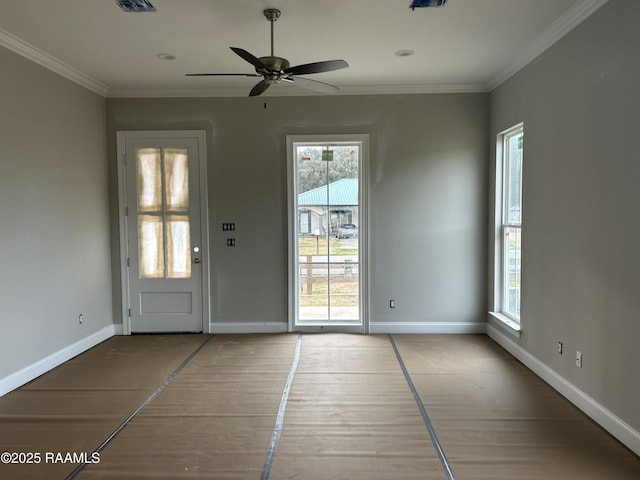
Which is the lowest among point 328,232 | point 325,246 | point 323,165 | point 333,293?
point 333,293

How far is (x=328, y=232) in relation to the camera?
195 inches

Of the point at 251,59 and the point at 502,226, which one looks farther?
the point at 502,226

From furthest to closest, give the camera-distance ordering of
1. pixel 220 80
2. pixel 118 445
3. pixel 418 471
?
pixel 220 80 → pixel 118 445 → pixel 418 471

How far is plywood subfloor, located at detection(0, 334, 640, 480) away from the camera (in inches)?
91.3

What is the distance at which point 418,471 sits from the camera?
7.43 ft

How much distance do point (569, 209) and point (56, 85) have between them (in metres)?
4.57

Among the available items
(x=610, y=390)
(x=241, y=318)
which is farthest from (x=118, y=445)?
(x=610, y=390)

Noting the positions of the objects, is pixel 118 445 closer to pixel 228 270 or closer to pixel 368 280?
pixel 228 270

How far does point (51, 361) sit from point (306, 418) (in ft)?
8.39

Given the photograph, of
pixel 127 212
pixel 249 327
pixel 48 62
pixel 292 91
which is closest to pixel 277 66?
pixel 292 91

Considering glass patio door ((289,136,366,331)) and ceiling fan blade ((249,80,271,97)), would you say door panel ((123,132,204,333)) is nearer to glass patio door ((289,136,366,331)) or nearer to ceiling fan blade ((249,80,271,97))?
glass patio door ((289,136,366,331))

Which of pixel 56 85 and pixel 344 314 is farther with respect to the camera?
pixel 344 314

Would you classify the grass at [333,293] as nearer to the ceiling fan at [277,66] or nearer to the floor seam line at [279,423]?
the floor seam line at [279,423]

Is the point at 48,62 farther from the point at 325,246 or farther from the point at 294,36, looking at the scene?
the point at 325,246
